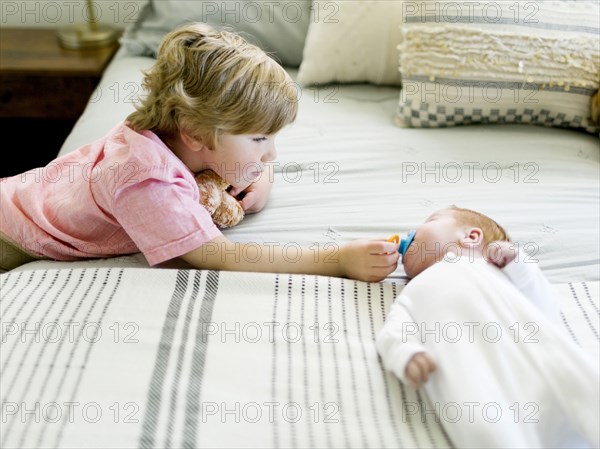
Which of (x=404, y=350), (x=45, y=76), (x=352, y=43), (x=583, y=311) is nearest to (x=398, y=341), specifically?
(x=404, y=350)

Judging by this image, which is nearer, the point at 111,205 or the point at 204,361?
the point at 204,361

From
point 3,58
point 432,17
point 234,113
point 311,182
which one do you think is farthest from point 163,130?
point 3,58

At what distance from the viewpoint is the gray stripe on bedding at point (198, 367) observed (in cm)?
77

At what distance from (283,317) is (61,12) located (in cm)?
184

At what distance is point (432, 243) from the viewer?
1052mm

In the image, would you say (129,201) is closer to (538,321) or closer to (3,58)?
(538,321)

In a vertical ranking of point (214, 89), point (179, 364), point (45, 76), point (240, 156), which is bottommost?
point (45, 76)

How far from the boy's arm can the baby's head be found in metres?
0.04

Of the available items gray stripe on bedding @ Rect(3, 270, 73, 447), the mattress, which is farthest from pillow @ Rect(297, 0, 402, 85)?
gray stripe on bedding @ Rect(3, 270, 73, 447)

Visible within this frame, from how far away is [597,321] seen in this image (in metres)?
1.01

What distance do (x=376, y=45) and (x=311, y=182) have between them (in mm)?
542

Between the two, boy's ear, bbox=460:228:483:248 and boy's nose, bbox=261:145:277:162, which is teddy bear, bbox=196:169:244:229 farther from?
boy's ear, bbox=460:228:483:248

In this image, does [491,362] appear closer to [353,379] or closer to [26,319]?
[353,379]

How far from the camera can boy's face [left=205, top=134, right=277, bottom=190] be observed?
3.61ft
